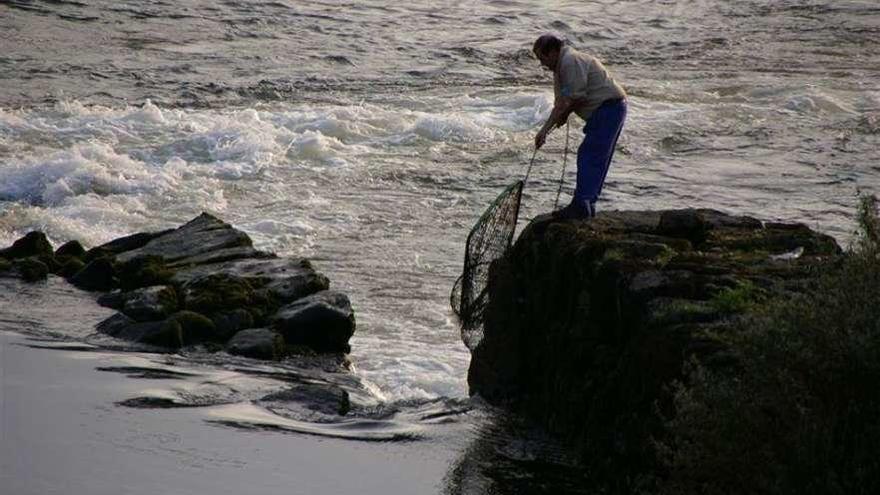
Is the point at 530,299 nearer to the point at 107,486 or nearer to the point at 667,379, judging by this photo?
the point at 667,379

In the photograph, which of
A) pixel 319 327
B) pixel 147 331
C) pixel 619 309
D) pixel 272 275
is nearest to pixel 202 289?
pixel 272 275

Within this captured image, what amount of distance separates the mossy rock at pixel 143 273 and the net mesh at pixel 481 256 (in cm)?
421

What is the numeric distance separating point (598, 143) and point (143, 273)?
582cm

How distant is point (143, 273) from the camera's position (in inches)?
643

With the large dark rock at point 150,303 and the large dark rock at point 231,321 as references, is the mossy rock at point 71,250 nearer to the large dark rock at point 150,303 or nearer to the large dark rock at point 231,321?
the large dark rock at point 150,303

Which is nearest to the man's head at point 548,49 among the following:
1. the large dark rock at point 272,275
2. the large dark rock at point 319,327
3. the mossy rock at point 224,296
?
the large dark rock at point 319,327

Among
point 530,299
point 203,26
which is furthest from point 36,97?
point 530,299

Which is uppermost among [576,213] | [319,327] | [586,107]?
[586,107]

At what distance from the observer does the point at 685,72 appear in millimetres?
32156

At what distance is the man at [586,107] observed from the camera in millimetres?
12352

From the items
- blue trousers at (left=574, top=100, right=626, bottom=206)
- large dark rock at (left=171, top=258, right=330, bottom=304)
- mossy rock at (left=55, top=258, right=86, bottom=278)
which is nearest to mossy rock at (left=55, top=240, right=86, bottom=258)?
mossy rock at (left=55, top=258, right=86, bottom=278)

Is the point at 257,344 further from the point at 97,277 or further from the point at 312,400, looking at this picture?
the point at 97,277

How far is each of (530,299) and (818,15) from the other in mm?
28077

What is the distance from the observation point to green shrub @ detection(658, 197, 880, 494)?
7086 mm
